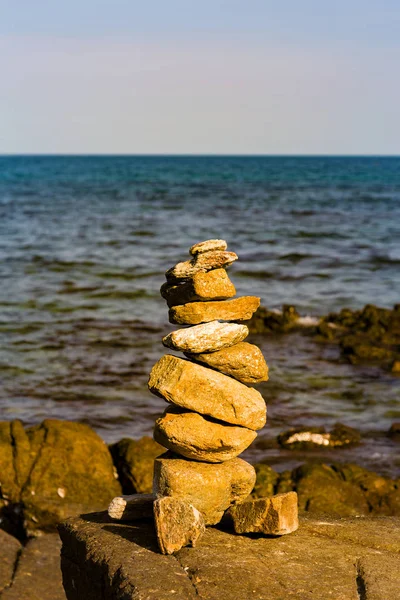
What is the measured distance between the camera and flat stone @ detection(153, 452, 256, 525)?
8.88 metres

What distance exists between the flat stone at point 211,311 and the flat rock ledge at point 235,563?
85.9 inches

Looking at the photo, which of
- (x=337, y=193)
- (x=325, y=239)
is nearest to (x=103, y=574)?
(x=325, y=239)

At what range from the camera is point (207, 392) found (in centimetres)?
902

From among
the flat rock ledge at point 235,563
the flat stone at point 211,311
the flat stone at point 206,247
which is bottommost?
the flat rock ledge at point 235,563

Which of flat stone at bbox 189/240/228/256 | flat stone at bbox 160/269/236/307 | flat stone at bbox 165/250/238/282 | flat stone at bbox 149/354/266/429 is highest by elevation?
flat stone at bbox 189/240/228/256

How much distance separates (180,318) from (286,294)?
22462 mm

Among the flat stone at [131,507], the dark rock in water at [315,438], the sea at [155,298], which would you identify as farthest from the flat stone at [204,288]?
the dark rock in water at [315,438]

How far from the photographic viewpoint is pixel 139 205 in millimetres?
67875

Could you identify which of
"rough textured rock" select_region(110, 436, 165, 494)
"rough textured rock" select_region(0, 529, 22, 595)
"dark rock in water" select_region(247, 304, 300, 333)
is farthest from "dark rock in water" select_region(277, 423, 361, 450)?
"dark rock in water" select_region(247, 304, 300, 333)

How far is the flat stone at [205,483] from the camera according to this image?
8875mm

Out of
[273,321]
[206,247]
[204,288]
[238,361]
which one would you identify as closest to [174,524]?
[238,361]

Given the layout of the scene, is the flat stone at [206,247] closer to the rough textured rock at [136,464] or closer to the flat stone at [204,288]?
the flat stone at [204,288]

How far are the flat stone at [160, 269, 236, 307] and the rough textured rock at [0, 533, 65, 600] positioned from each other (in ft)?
13.9

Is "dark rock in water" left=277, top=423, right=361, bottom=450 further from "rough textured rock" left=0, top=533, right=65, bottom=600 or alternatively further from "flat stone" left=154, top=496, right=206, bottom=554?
"flat stone" left=154, top=496, right=206, bottom=554
